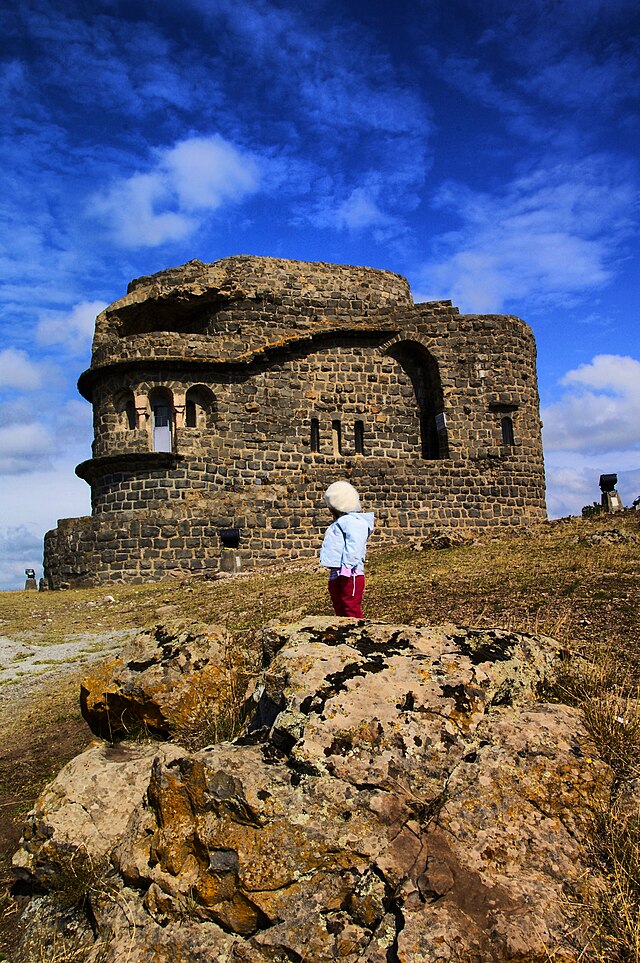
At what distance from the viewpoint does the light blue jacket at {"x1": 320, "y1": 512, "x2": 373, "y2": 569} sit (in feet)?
21.2

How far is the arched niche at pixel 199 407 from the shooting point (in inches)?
787

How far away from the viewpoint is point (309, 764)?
346cm

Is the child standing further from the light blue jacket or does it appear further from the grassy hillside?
the grassy hillside

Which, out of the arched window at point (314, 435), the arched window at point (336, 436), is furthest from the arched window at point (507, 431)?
the arched window at point (314, 435)

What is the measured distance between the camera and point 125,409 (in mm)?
20484

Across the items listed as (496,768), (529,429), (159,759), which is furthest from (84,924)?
(529,429)

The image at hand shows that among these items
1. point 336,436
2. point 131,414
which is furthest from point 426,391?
point 131,414

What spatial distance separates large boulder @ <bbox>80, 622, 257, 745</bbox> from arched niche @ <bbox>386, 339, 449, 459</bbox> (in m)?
16.6

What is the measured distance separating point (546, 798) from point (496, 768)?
0.26m

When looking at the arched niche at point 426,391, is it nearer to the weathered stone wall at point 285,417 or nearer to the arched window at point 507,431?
the weathered stone wall at point 285,417

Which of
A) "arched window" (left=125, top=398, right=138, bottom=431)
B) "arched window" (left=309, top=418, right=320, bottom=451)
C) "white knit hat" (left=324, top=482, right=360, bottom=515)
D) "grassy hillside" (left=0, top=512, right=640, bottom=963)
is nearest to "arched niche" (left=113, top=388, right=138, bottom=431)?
"arched window" (left=125, top=398, right=138, bottom=431)

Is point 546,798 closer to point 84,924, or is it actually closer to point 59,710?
point 84,924

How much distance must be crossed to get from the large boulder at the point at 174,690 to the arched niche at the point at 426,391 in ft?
54.6

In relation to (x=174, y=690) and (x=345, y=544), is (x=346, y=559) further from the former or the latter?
(x=174, y=690)
